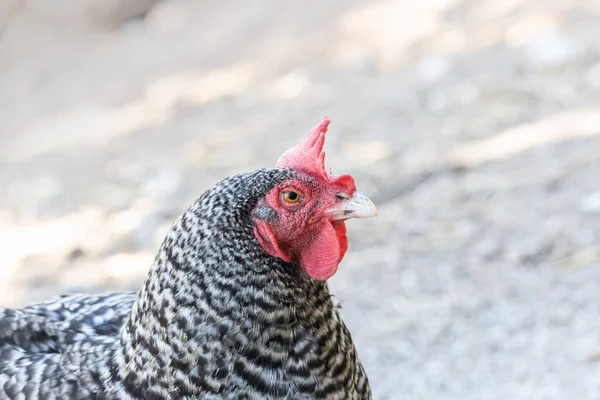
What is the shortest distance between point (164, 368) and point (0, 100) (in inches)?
188

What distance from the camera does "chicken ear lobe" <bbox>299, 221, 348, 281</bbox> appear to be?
2.26 m

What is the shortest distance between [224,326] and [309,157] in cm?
53

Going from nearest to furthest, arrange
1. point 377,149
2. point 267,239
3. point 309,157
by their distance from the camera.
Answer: point 267,239 < point 309,157 < point 377,149

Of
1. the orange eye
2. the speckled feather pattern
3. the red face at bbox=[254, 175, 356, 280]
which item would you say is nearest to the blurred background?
the speckled feather pattern

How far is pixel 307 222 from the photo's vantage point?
227 centimetres

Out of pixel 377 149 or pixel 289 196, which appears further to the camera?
pixel 377 149

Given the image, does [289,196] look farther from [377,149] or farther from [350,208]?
[377,149]

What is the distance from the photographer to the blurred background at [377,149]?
12.8ft

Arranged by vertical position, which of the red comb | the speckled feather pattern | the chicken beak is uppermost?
the red comb

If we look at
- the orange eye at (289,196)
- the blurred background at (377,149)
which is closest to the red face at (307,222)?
the orange eye at (289,196)

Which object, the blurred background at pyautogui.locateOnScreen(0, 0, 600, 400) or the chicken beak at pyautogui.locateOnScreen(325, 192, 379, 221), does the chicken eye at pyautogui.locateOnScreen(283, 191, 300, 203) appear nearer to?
the chicken beak at pyautogui.locateOnScreen(325, 192, 379, 221)

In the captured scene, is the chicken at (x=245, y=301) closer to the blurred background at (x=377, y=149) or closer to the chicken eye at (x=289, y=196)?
the chicken eye at (x=289, y=196)

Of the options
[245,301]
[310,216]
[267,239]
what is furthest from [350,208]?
[245,301]

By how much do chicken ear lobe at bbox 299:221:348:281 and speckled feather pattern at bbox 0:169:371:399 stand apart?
0.16 ft
